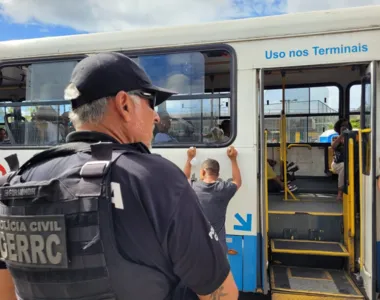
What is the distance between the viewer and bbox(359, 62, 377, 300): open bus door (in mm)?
3002

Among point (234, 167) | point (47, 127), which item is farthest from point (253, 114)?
point (47, 127)

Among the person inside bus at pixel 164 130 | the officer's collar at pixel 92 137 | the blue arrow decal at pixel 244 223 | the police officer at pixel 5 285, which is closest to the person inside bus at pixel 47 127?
the person inside bus at pixel 164 130

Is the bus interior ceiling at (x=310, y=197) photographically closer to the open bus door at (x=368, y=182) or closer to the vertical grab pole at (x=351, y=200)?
the vertical grab pole at (x=351, y=200)

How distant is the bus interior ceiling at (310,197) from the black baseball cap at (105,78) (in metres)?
2.57

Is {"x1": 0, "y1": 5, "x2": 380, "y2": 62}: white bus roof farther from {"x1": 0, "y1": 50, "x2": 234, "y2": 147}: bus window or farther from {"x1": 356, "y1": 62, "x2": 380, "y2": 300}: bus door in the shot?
{"x1": 356, "y1": 62, "x2": 380, "y2": 300}: bus door

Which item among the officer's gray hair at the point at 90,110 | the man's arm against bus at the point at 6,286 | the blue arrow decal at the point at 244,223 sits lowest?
the blue arrow decal at the point at 244,223

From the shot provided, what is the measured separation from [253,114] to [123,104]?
2.29 m

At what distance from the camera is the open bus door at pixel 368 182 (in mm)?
3002

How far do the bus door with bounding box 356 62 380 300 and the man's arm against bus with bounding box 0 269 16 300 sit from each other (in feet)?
9.32

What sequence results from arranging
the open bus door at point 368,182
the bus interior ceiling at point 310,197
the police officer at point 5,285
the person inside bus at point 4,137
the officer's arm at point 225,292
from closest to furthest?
the officer's arm at point 225,292
the police officer at point 5,285
the open bus door at point 368,182
the bus interior ceiling at point 310,197
the person inside bus at point 4,137

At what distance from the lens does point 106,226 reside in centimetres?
93

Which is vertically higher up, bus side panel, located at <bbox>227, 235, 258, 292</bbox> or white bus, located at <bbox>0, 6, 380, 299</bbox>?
white bus, located at <bbox>0, 6, 380, 299</bbox>

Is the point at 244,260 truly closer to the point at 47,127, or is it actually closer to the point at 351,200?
the point at 351,200

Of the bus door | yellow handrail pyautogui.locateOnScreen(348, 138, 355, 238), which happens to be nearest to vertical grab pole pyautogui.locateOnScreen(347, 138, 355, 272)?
yellow handrail pyautogui.locateOnScreen(348, 138, 355, 238)
